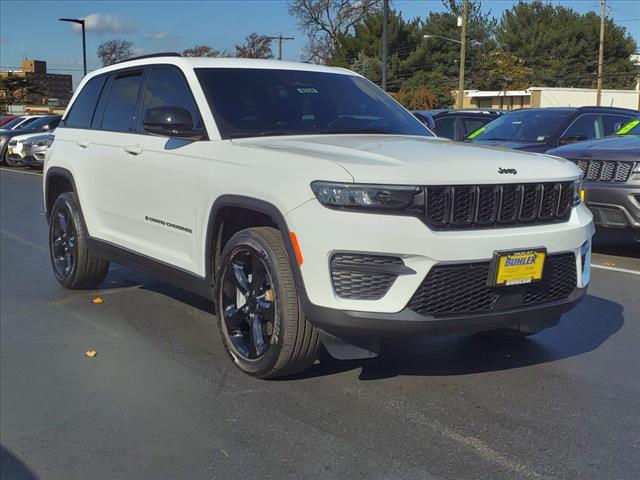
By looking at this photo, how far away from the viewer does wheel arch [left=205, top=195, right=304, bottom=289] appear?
363 centimetres

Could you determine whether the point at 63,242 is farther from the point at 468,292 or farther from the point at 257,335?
the point at 468,292

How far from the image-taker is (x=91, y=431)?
3.52 meters

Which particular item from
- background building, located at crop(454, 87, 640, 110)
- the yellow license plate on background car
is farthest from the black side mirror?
Answer: background building, located at crop(454, 87, 640, 110)

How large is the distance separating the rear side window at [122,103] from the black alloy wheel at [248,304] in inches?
73.2

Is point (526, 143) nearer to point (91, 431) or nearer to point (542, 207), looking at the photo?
point (542, 207)

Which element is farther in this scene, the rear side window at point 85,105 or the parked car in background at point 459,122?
the parked car in background at point 459,122

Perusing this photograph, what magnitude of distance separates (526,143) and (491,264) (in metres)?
6.89

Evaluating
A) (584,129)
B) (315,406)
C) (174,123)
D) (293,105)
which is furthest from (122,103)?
(584,129)

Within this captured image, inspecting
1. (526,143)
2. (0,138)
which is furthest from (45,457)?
(0,138)

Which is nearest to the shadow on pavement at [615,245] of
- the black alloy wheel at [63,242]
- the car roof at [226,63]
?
the car roof at [226,63]

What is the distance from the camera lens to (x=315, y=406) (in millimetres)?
3734

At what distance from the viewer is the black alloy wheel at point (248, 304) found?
3.95m

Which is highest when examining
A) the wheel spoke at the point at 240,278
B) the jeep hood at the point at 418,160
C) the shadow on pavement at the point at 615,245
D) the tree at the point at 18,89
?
the tree at the point at 18,89

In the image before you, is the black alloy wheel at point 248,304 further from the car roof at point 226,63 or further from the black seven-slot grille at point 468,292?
the car roof at point 226,63
